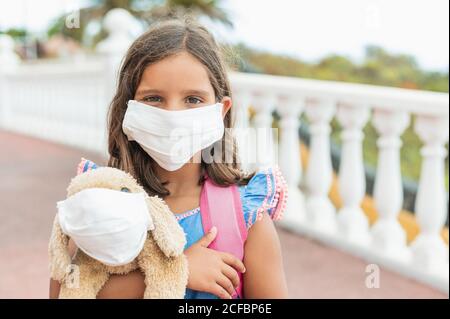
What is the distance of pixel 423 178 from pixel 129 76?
2185 millimetres

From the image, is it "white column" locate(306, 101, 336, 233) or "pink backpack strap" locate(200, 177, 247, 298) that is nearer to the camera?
"pink backpack strap" locate(200, 177, 247, 298)

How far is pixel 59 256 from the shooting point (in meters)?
1.38

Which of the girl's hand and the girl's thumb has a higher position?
the girl's thumb

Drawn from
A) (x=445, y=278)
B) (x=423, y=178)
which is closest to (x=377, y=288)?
(x=445, y=278)

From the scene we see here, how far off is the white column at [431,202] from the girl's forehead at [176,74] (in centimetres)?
198

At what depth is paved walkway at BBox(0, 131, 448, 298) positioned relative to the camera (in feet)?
10.6

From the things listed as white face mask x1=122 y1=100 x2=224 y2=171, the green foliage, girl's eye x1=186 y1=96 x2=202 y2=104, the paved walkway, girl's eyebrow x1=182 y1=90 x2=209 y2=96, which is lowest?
the green foliage

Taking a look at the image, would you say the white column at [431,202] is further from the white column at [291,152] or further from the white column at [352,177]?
the white column at [291,152]

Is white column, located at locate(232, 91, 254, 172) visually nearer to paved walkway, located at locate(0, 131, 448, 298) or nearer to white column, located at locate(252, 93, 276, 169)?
white column, located at locate(252, 93, 276, 169)

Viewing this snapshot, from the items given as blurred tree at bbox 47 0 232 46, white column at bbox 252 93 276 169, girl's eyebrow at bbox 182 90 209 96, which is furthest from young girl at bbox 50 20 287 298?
blurred tree at bbox 47 0 232 46

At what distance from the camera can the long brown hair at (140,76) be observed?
1585mm

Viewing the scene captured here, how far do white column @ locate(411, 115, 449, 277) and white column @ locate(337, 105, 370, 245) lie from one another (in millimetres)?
420
